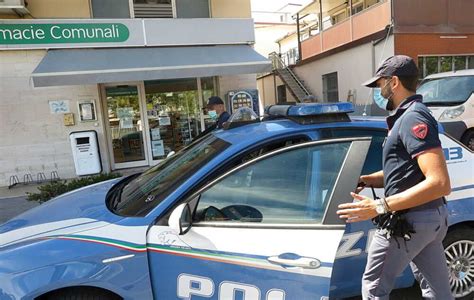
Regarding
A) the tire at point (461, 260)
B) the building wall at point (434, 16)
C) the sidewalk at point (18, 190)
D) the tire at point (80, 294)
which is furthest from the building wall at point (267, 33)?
the tire at point (80, 294)

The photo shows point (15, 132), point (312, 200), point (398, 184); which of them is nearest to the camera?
point (398, 184)

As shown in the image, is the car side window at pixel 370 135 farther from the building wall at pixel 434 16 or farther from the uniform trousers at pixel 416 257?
the building wall at pixel 434 16

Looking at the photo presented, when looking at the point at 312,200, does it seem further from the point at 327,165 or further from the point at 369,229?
the point at 369,229

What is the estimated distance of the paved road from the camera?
5672mm

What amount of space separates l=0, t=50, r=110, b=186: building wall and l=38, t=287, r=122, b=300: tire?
6966 mm

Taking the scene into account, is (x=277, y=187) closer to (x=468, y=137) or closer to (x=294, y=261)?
(x=294, y=261)

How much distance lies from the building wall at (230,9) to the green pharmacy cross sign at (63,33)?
7.34 feet

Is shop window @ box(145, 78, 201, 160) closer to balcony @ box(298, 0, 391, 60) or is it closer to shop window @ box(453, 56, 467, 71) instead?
balcony @ box(298, 0, 391, 60)

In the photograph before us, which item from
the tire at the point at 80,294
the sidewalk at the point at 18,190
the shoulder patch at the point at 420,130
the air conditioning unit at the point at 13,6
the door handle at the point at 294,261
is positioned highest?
the air conditioning unit at the point at 13,6

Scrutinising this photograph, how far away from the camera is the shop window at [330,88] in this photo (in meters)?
15.8

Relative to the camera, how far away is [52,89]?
8.07 metres

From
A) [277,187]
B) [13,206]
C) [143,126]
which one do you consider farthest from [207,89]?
[277,187]

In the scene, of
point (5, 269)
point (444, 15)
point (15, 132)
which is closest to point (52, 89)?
point (15, 132)

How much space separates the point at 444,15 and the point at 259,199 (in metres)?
12.8
